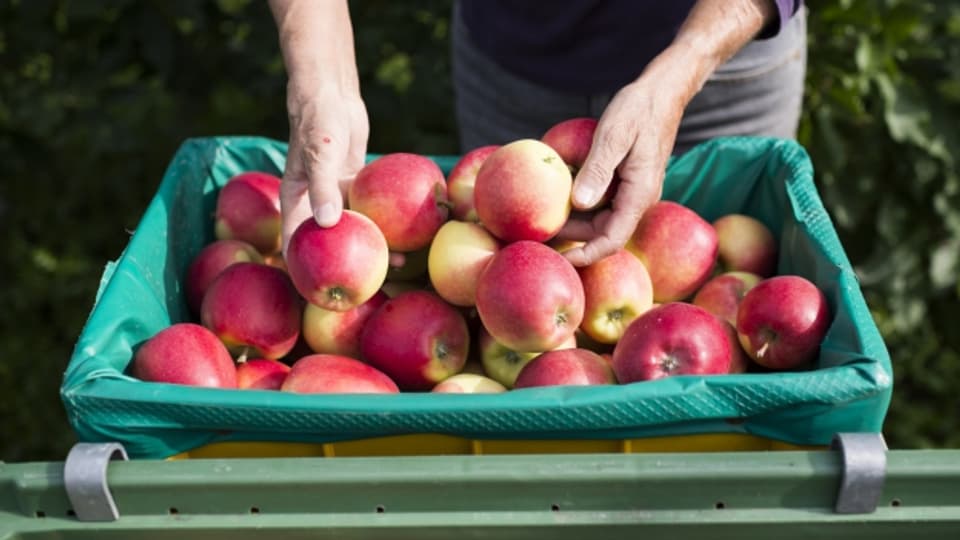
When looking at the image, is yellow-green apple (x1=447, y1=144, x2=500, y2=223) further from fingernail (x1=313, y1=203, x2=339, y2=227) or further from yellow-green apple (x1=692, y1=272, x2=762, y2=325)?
yellow-green apple (x1=692, y1=272, x2=762, y2=325)

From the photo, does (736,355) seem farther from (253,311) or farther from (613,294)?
(253,311)

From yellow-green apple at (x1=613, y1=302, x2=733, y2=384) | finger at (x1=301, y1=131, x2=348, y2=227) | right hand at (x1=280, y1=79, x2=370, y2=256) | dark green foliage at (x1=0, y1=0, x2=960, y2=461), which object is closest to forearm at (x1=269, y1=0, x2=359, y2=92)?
right hand at (x1=280, y1=79, x2=370, y2=256)

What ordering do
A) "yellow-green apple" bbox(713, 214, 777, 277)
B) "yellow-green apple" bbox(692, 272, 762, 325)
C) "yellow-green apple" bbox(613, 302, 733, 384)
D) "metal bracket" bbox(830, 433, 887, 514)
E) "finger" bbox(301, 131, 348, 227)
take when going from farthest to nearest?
"yellow-green apple" bbox(713, 214, 777, 277) < "yellow-green apple" bbox(692, 272, 762, 325) < "finger" bbox(301, 131, 348, 227) < "yellow-green apple" bbox(613, 302, 733, 384) < "metal bracket" bbox(830, 433, 887, 514)

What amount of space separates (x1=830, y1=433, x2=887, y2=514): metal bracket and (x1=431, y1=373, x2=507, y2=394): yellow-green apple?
1.58ft

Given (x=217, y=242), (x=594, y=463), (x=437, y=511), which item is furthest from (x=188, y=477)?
(x=217, y=242)

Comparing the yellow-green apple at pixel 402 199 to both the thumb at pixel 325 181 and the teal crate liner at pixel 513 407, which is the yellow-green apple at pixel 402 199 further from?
the teal crate liner at pixel 513 407

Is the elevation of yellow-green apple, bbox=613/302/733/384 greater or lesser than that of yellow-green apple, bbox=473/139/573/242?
lesser

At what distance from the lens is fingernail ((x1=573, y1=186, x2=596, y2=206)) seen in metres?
1.43

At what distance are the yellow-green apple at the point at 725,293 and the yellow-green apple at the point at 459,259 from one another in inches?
12.7

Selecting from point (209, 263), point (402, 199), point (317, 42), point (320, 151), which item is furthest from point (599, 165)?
point (209, 263)

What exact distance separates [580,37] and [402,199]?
607mm

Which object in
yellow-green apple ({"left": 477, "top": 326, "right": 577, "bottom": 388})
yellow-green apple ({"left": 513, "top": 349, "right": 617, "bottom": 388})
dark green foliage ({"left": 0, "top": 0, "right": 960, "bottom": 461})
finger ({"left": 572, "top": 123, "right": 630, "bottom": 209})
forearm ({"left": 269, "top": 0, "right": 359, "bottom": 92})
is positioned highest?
forearm ({"left": 269, "top": 0, "right": 359, "bottom": 92})

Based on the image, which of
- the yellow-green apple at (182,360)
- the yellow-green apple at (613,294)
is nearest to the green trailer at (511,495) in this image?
the yellow-green apple at (182,360)

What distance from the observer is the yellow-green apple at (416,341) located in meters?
1.43
